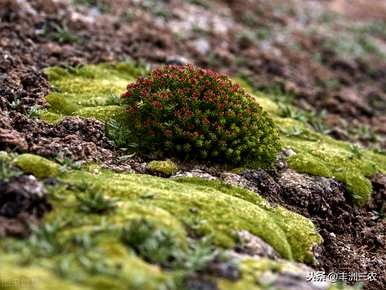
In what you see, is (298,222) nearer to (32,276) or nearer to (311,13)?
(32,276)

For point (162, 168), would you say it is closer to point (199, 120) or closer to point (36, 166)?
point (199, 120)

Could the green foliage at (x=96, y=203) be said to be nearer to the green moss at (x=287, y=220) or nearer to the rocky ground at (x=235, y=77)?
the rocky ground at (x=235, y=77)

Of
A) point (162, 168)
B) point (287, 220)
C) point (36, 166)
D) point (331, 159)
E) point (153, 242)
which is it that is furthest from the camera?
point (331, 159)

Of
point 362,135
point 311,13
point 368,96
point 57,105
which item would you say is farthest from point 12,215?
Result: point 311,13

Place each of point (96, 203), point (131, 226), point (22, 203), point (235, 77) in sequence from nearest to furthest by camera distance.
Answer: point (131, 226)
point (22, 203)
point (96, 203)
point (235, 77)

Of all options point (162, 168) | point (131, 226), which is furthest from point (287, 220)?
point (131, 226)

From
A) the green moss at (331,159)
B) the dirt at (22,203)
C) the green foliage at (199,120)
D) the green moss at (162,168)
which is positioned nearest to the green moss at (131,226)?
the dirt at (22,203)
